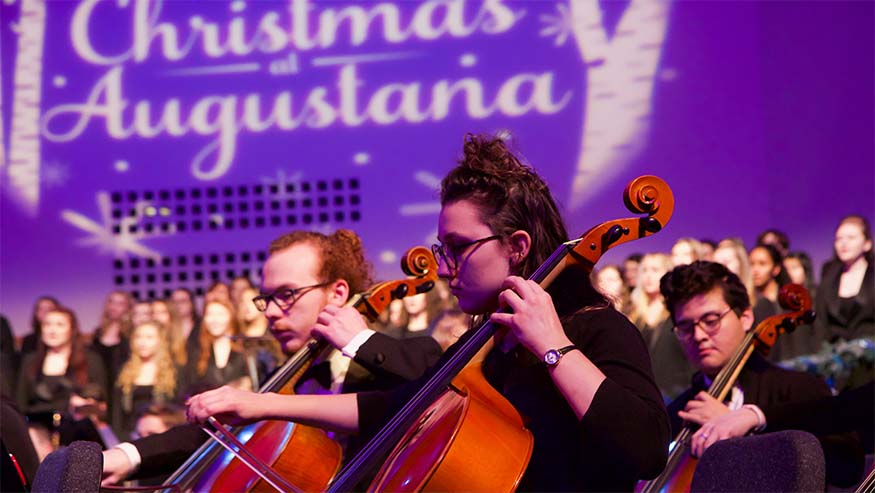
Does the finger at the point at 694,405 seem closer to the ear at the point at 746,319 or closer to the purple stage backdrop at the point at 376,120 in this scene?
the ear at the point at 746,319

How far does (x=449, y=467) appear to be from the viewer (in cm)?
177

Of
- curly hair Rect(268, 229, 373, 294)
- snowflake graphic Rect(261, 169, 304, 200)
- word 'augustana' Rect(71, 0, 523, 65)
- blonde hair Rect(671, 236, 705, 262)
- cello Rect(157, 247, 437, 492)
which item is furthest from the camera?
snowflake graphic Rect(261, 169, 304, 200)

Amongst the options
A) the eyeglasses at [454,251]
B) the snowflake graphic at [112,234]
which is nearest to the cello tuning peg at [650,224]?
the eyeglasses at [454,251]

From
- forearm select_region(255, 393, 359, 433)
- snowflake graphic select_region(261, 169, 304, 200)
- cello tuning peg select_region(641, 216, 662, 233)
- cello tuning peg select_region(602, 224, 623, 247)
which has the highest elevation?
snowflake graphic select_region(261, 169, 304, 200)

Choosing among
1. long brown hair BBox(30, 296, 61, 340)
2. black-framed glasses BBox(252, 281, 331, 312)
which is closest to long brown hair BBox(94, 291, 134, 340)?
long brown hair BBox(30, 296, 61, 340)

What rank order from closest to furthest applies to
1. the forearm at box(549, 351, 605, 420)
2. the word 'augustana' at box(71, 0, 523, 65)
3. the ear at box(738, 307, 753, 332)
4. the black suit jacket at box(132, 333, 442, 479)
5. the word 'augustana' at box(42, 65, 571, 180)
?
1. the forearm at box(549, 351, 605, 420)
2. the black suit jacket at box(132, 333, 442, 479)
3. the ear at box(738, 307, 753, 332)
4. the word 'augustana' at box(42, 65, 571, 180)
5. the word 'augustana' at box(71, 0, 523, 65)

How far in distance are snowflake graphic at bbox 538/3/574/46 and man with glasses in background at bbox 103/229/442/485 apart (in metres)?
3.59

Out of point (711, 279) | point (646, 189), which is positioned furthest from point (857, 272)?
point (646, 189)

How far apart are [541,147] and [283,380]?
3953 mm

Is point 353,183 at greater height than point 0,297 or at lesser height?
greater

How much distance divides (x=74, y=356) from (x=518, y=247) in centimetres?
487

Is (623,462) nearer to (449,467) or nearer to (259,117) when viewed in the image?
(449,467)

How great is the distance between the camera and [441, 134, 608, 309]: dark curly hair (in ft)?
6.73

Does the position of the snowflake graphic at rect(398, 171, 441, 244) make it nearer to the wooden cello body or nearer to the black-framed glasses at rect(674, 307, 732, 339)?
the black-framed glasses at rect(674, 307, 732, 339)
